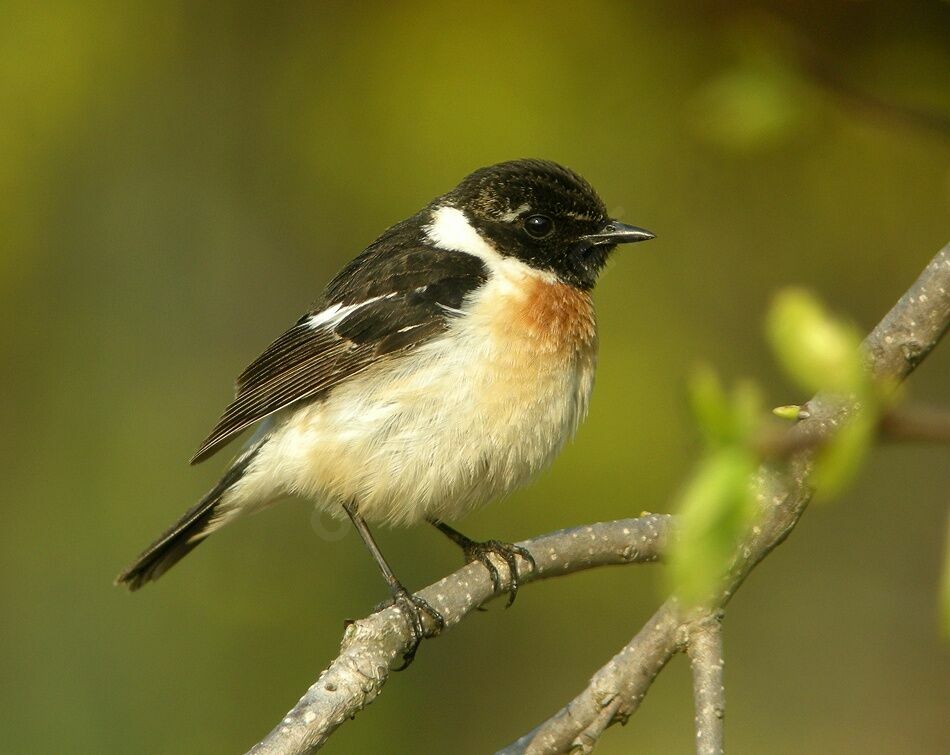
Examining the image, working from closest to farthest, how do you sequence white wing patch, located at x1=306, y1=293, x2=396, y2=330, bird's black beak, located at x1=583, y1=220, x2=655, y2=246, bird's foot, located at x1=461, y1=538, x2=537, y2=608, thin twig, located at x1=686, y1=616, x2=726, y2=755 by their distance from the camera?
thin twig, located at x1=686, y1=616, x2=726, y2=755, bird's foot, located at x1=461, y1=538, x2=537, y2=608, white wing patch, located at x1=306, y1=293, x2=396, y2=330, bird's black beak, located at x1=583, y1=220, x2=655, y2=246

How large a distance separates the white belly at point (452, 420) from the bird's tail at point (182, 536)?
0.27 metres

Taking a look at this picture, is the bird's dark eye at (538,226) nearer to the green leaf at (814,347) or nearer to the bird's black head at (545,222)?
the bird's black head at (545,222)

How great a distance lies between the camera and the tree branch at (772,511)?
4.73 ft

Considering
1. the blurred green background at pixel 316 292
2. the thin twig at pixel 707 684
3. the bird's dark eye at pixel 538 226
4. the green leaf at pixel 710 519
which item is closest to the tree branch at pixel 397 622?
the thin twig at pixel 707 684

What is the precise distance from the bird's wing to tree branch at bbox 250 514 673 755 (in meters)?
0.95

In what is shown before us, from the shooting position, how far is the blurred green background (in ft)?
19.0

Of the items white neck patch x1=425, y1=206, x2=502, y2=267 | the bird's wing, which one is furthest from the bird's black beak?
the bird's wing

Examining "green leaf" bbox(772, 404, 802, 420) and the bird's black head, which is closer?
"green leaf" bbox(772, 404, 802, 420)

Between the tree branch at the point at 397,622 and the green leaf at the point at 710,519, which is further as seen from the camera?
the tree branch at the point at 397,622

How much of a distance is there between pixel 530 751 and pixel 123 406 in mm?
4178

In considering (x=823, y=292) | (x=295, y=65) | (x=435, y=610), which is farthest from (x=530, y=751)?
(x=295, y=65)

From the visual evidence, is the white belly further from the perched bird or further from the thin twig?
the thin twig

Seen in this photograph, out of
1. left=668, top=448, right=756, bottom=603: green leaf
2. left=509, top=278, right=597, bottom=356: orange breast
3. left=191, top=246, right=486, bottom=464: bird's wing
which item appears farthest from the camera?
left=191, top=246, right=486, bottom=464: bird's wing

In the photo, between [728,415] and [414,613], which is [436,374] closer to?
[414,613]
